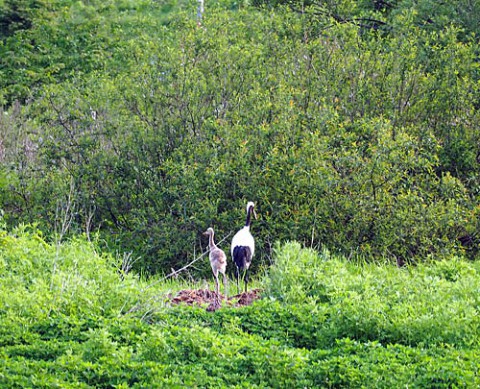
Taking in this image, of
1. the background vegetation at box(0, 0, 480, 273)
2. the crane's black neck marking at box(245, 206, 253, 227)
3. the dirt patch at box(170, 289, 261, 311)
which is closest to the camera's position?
the dirt patch at box(170, 289, 261, 311)

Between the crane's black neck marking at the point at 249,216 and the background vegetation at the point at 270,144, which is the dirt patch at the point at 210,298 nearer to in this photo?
the crane's black neck marking at the point at 249,216

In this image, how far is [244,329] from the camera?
8039 millimetres

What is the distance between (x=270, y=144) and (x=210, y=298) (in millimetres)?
3270

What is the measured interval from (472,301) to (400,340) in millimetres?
958

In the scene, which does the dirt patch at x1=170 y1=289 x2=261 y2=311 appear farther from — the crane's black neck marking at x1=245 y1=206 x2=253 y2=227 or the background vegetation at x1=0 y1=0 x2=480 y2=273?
the background vegetation at x1=0 y1=0 x2=480 y2=273

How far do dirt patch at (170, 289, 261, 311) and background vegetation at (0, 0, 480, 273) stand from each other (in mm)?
1766

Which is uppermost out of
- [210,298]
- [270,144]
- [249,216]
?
[270,144]

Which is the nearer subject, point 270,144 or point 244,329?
point 244,329

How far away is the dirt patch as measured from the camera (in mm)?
8781

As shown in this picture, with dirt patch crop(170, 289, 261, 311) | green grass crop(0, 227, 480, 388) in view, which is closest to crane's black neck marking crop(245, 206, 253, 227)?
green grass crop(0, 227, 480, 388)

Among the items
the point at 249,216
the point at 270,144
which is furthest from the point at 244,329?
the point at 270,144

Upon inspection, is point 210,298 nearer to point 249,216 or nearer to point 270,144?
point 249,216

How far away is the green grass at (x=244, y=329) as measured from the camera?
680cm

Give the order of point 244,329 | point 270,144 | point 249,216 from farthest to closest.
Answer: point 270,144 < point 249,216 < point 244,329
